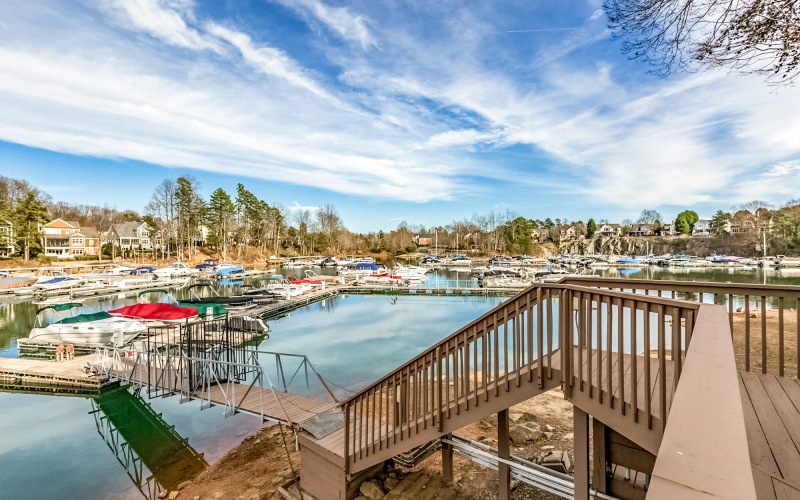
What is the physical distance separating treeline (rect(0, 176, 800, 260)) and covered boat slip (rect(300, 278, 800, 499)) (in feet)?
191

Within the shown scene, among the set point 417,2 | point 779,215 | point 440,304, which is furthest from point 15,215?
point 779,215

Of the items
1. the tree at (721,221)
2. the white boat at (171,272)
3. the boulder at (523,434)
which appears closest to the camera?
the boulder at (523,434)

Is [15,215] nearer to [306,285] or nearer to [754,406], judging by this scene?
[306,285]

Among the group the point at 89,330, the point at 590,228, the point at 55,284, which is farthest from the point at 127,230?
the point at 590,228

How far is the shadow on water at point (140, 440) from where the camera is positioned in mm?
7812

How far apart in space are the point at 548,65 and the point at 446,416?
1870 cm

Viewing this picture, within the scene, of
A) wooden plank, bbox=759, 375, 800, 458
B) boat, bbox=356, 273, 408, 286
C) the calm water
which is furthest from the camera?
boat, bbox=356, 273, 408, 286

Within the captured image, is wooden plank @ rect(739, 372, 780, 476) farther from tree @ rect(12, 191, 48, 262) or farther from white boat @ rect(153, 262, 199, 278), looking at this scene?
tree @ rect(12, 191, 48, 262)

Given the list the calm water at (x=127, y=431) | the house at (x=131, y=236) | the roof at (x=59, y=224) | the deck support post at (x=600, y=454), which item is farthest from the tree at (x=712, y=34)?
the roof at (x=59, y=224)

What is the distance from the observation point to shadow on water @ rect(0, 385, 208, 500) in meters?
7.81

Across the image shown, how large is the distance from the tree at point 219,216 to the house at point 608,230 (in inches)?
3427

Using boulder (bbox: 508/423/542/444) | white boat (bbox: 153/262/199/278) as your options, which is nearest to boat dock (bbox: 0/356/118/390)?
boulder (bbox: 508/423/542/444)

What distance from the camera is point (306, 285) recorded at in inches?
1228

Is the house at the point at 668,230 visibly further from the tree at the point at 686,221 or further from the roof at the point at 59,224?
the roof at the point at 59,224
